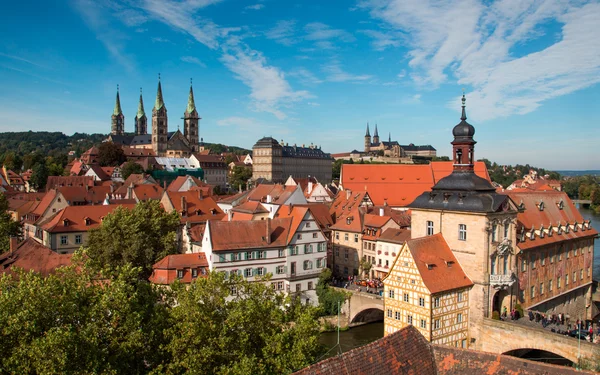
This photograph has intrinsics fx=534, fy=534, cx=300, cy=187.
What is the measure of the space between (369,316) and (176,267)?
576 inches

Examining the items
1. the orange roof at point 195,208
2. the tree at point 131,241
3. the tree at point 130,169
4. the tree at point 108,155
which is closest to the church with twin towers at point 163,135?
the tree at point 108,155

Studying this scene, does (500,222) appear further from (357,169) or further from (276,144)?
(276,144)

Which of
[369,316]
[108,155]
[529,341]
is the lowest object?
[369,316]

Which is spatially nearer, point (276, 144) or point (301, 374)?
→ point (301, 374)

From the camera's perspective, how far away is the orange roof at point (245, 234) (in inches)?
1496

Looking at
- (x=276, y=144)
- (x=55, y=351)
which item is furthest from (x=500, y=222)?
(x=276, y=144)

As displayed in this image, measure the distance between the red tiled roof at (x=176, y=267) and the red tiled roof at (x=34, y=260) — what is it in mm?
5991

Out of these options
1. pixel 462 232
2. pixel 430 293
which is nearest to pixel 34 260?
pixel 430 293

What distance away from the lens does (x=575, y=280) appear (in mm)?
41281

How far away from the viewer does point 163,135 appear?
148750 millimetres

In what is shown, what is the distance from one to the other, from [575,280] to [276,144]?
101 m

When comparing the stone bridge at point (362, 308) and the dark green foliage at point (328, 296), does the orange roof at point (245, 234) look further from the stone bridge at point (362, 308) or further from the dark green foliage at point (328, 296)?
the stone bridge at point (362, 308)

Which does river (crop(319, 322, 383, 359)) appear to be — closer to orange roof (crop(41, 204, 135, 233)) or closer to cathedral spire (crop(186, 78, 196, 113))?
orange roof (crop(41, 204, 135, 233))

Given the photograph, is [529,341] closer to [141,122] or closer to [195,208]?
[195,208]
